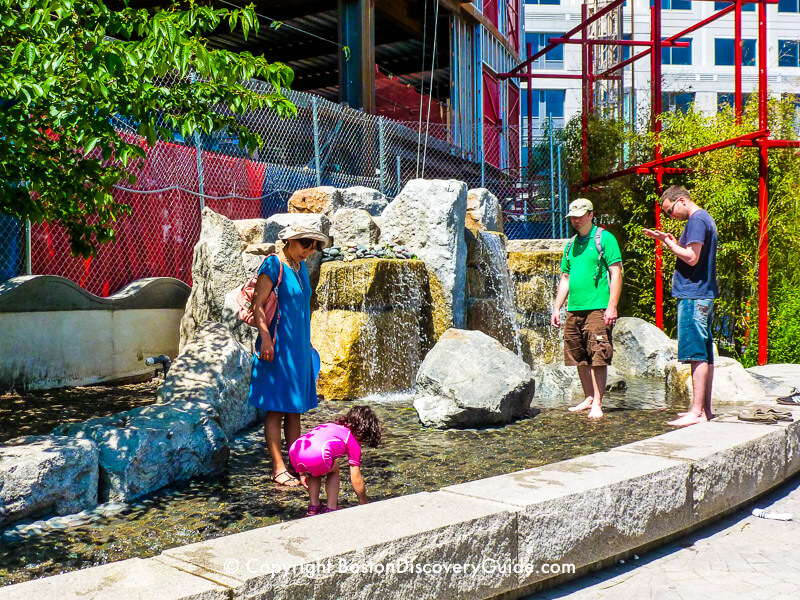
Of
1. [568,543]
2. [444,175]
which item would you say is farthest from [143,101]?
[444,175]

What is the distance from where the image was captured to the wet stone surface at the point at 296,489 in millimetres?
3334

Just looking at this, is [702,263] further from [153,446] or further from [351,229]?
[351,229]

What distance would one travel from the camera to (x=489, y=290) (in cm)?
977

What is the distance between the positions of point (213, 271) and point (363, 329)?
4.98 feet

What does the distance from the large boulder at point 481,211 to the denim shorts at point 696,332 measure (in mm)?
5282

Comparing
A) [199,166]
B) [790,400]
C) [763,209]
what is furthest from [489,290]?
[790,400]

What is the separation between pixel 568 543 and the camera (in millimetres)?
3051

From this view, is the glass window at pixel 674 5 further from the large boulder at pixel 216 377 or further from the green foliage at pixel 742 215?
the large boulder at pixel 216 377

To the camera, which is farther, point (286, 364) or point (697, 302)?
point (697, 302)

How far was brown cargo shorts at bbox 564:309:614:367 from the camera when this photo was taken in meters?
6.03

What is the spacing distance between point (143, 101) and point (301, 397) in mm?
1763

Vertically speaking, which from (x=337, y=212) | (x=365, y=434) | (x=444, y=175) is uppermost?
(x=444, y=175)

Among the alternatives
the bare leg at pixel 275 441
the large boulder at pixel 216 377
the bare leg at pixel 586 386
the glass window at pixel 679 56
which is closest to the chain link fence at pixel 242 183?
the large boulder at pixel 216 377

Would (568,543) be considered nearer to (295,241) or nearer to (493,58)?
(295,241)
